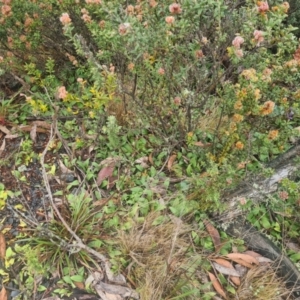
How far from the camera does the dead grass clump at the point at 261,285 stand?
2234 mm

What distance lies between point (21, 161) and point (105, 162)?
22.0 inches

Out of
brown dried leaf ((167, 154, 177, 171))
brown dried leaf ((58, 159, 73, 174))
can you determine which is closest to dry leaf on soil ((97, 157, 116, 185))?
brown dried leaf ((58, 159, 73, 174))

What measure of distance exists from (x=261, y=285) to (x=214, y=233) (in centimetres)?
A: 38

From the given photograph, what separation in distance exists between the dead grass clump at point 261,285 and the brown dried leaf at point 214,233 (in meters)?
0.23

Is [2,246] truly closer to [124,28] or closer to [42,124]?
[42,124]

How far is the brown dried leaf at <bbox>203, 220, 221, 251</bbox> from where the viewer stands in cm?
241

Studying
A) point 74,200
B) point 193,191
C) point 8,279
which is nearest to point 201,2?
point 193,191

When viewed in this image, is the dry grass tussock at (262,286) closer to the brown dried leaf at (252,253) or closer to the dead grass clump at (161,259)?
the brown dried leaf at (252,253)

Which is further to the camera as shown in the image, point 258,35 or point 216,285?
point 216,285

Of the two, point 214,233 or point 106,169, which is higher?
point 106,169

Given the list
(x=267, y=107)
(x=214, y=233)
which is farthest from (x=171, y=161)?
(x=267, y=107)

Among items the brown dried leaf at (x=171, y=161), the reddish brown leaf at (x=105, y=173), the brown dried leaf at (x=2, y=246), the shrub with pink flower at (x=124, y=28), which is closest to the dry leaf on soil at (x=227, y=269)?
the brown dried leaf at (x=171, y=161)

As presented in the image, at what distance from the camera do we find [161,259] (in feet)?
7.52

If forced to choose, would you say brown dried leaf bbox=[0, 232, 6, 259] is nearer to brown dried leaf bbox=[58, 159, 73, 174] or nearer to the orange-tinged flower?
brown dried leaf bbox=[58, 159, 73, 174]
